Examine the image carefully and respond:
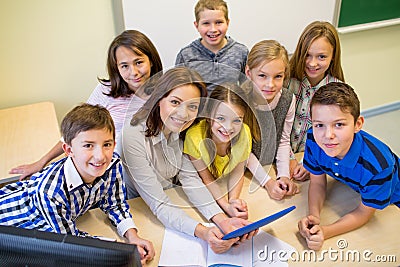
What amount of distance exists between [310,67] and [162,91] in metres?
0.71

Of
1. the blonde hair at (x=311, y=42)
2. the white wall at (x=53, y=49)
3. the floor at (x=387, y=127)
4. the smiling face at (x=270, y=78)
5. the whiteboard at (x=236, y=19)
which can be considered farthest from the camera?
the floor at (x=387, y=127)

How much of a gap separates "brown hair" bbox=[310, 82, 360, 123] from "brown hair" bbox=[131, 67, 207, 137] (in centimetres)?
31

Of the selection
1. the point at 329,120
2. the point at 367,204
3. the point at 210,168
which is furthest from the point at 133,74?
the point at 367,204

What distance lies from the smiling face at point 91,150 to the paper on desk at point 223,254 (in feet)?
0.88

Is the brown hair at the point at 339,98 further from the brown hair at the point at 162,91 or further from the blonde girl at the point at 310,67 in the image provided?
the blonde girl at the point at 310,67

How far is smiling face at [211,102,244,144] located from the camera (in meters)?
1.10

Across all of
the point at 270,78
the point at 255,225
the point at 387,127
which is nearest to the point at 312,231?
the point at 255,225

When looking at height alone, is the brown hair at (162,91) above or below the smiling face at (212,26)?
below

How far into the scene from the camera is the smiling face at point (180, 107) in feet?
3.46

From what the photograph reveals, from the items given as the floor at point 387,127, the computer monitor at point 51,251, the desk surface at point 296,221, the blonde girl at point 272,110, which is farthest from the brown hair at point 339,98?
the floor at point 387,127

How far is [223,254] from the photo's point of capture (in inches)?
40.8

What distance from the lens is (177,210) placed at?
1148 mm

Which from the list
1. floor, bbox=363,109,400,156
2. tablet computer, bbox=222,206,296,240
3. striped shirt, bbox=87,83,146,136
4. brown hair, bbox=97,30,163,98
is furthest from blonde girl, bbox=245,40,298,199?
floor, bbox=363,109,400,156

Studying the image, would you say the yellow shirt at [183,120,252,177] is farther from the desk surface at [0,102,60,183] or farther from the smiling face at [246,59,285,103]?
the desk surface at [0,102,60,183]
